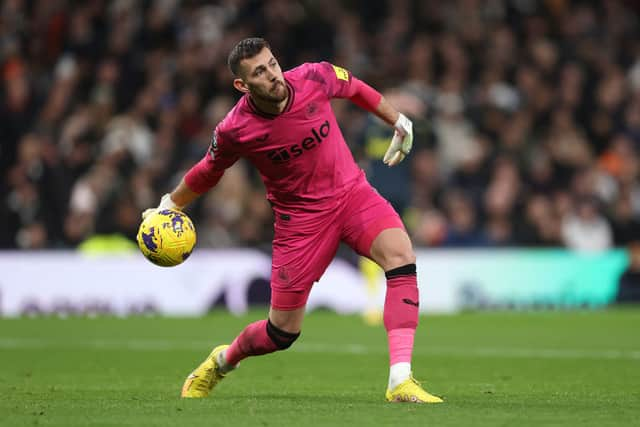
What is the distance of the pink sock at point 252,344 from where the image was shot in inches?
339

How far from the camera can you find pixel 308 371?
10906 millimetres

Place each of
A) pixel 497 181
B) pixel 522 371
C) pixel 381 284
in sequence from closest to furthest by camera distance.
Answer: pixel 522 371
pixel 381 284
pixel 497 181

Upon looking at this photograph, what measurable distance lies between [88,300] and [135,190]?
167cm

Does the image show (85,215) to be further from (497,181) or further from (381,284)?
(497,181)

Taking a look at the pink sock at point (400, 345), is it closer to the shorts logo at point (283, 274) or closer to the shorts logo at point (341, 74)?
the shorts logo at point (283, 274)

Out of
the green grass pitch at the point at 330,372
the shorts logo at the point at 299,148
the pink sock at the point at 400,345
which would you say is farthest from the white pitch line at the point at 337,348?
the shorts logo at the point at 299,148

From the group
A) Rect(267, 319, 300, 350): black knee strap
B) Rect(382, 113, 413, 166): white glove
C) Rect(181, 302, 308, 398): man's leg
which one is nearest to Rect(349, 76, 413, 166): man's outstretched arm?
Rect(382, 113, 413, 166): white glove

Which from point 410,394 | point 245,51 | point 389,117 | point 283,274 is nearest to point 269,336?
point 283,274

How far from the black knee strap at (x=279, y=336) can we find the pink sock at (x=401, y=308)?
0.76 meters

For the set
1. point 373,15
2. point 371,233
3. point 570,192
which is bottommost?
point 371,233

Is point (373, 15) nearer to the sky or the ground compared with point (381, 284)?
nearer to the sky

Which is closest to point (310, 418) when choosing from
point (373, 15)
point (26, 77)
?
point (26, 77)

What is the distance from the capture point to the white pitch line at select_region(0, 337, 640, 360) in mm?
→ 12109

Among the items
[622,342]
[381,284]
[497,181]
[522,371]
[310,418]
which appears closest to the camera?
[310,418]
